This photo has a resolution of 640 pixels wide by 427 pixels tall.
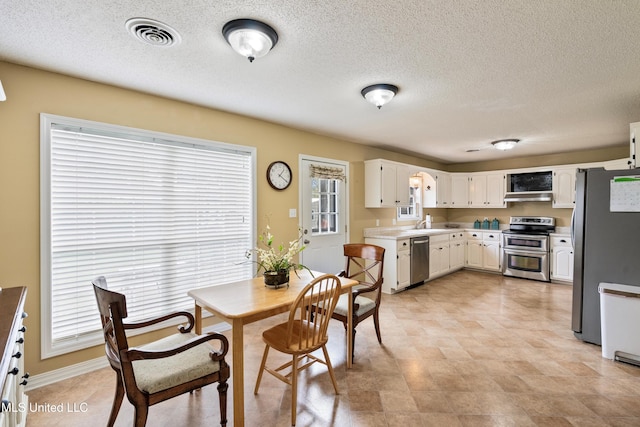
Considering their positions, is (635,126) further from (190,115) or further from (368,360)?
(190,115)

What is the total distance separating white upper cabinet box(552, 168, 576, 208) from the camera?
5.31 m

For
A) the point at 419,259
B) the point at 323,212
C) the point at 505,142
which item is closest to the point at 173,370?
the point at 323,212

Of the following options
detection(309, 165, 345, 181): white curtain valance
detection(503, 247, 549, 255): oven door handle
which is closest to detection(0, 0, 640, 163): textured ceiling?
detection(309, 165, 345, 181): white curtain valance

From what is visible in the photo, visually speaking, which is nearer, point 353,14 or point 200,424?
point 353,14

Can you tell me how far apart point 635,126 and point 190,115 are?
14.5 ft

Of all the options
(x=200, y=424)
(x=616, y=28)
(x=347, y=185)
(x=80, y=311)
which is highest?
(x=616, y=28)

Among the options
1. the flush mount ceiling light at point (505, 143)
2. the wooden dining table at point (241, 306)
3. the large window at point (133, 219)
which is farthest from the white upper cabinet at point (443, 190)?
the wooden dining table at point (241, 306)

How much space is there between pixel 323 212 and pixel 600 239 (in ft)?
10.1

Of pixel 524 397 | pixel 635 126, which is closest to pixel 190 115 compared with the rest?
pixel 524 397

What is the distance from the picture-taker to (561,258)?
17.2 feet

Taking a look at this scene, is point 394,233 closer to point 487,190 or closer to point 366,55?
point 487,190

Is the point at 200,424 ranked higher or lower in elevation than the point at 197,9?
lower

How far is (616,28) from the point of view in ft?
5.77

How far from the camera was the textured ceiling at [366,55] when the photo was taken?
162 cm
